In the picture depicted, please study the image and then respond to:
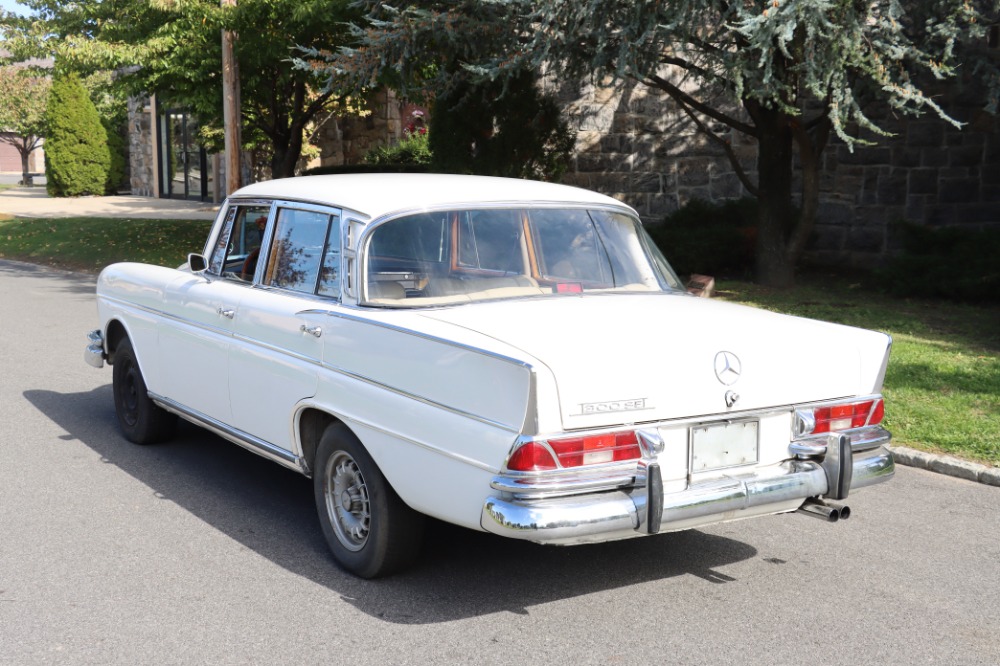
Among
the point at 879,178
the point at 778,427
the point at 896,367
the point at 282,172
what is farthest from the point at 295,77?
the point at 778,427

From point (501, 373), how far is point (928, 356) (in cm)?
693

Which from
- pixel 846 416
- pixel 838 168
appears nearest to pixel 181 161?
pixel 838 168

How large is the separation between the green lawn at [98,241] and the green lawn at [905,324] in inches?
0.8

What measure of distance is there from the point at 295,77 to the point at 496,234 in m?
14.3

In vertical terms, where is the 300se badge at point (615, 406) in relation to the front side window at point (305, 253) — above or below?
below

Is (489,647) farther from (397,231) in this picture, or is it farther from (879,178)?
(879,178)

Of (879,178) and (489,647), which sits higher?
(879,178)

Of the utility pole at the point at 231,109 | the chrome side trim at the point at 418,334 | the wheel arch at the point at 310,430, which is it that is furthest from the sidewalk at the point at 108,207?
the chrome side trim at the point at 418,334

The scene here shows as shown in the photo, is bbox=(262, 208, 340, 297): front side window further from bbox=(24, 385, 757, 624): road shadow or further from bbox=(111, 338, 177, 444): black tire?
bbox=(111, 338, 177, 444): black tire

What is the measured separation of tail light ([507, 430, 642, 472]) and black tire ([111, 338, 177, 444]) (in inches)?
140

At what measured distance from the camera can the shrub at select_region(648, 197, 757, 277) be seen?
49.9 feet

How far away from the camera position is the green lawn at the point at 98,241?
1915cm

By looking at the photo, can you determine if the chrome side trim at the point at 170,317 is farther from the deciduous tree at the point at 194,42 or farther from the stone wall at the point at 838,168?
the stone wall at the point at 838,168

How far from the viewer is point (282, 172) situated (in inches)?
779
